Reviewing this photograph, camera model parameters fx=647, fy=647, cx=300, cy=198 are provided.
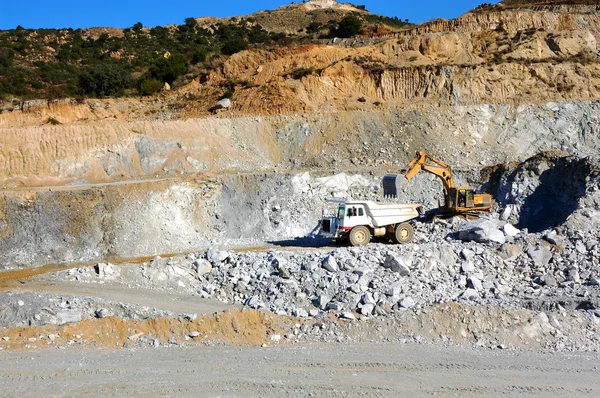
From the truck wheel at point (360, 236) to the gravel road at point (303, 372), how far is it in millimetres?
6619

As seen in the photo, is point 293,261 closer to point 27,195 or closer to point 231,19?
point 27,195

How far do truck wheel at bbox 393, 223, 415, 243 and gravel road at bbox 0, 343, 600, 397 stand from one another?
281 inches

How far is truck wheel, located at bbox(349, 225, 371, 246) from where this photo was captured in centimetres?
1956

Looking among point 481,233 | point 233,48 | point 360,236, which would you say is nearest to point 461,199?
point 481,233

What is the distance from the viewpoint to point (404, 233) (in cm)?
Answer: 2012

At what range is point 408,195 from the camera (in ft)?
80.7

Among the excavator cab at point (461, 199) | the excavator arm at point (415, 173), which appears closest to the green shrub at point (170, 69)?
the excavator arm at point (415, 173)

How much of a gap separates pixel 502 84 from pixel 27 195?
73.6 feet

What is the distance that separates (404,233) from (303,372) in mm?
9285

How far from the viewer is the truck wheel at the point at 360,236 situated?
1956cm

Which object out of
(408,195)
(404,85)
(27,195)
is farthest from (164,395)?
(404,85)

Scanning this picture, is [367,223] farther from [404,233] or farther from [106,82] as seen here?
[106,82]

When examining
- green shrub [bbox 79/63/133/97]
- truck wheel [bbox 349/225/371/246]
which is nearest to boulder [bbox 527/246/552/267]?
truck wheel [bbox 349/225/371/246]

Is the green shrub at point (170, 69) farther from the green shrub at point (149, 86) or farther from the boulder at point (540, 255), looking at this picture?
the boulder at point (540, 255)
